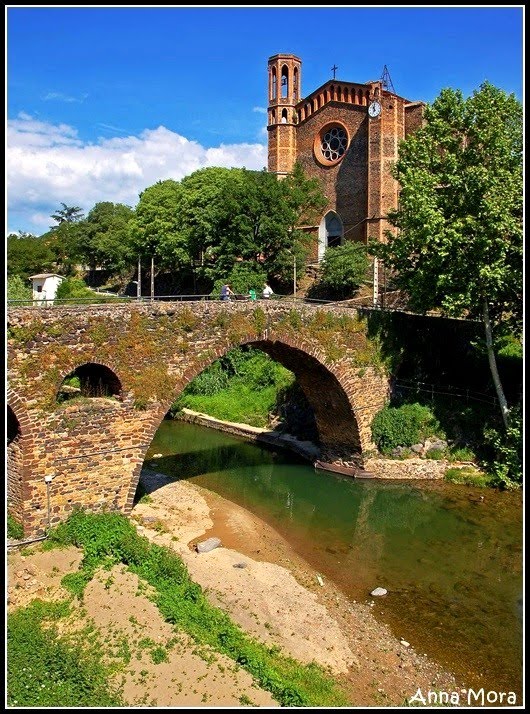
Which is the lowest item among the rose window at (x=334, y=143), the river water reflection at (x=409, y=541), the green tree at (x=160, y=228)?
the river water reflection at (x=409, y=541)

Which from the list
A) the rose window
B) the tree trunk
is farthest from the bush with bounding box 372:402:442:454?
the rose window

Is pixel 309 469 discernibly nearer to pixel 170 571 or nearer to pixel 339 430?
pixel 339 430

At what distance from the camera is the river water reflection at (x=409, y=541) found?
11.7 m

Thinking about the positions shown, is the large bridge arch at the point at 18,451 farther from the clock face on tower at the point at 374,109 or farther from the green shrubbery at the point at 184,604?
the clock face on tower at the point at 374,109

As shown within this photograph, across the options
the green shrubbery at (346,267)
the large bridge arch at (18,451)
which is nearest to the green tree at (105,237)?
the green shrubbery at (346,267)

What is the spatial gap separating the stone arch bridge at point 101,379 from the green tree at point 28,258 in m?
42.6

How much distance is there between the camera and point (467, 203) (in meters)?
18.2

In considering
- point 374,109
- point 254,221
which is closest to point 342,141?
point 374,109

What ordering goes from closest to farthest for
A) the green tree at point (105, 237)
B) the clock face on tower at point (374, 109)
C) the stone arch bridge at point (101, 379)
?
1. the stone arch bridge at point (101, 379)
2. the clock face on tower at point (374, 109)
3. the green tree at point (105, 237)

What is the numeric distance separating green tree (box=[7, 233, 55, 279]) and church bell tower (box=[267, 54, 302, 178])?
→ 26.0 m

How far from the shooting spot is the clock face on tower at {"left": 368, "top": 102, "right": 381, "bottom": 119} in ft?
118

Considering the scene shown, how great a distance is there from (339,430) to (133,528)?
378 inches

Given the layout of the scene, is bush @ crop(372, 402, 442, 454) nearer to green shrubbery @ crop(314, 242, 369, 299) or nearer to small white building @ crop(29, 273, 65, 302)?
green shrubbery @ crop(314, 242, 369, 299)

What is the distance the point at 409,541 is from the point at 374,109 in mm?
27775
